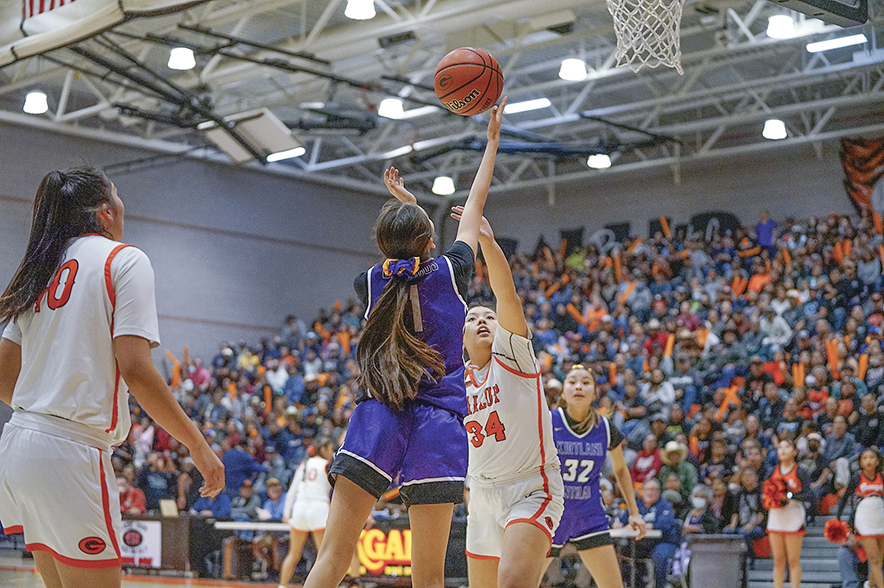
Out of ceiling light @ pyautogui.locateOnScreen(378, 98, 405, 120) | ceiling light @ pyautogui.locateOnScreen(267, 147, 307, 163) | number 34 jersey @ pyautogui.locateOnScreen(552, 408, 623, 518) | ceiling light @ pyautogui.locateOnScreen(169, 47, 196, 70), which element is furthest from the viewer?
ceiling light @ pyautogui.locateOnScreen(267, 147, 307, 163)

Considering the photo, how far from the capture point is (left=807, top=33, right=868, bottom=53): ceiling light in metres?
15.5

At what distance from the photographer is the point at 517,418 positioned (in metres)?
4.90

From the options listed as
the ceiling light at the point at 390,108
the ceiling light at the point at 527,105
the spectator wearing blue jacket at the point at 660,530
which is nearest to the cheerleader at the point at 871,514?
the spectator wearing blue jacket at the point at 660,530

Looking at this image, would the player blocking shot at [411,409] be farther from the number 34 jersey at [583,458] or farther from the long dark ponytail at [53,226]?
the number 34 jersey at [583,458]

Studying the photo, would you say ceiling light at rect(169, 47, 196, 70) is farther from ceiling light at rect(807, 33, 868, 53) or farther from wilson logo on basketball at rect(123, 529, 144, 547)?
ceiling light at rect(807, 33, 868, 53)

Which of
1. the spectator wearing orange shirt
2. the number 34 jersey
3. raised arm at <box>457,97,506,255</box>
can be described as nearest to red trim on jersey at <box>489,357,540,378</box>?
raised arm at <box>457,97,506,255</box>

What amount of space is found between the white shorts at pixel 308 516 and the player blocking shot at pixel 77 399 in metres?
8.65

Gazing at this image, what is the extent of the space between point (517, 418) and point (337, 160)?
65.1 ft

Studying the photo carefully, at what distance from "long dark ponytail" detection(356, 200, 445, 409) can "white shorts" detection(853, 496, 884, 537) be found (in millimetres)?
7716

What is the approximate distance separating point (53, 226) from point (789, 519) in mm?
8792

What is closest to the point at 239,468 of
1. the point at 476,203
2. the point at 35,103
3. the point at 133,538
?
the point at 133,538

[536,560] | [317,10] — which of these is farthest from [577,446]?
[317,10]

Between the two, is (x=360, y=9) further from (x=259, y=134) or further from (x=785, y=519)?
(x=785, y=519)

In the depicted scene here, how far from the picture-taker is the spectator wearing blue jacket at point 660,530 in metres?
10.2
